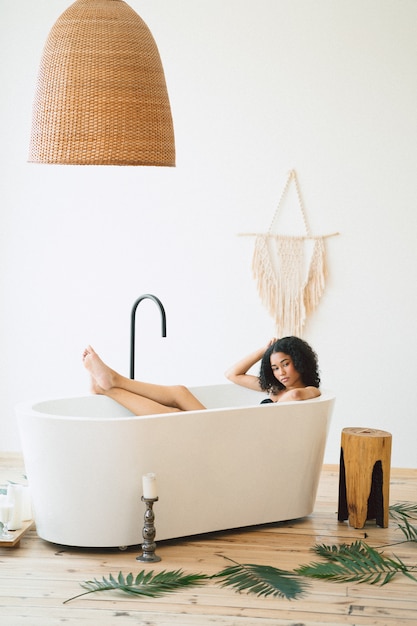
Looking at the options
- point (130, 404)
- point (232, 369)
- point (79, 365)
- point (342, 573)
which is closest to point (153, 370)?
point (79, 365)

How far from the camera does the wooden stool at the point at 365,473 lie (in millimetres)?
4254

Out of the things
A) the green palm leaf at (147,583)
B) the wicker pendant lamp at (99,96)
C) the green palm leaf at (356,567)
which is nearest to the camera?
the wicker pendant lamp at (99,96)

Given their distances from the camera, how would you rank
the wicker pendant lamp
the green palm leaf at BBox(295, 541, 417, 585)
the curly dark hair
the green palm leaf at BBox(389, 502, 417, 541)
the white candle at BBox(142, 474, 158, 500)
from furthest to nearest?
the curly dark hair → the green palm leaf at BBox(389, 502, 417, 541) → the white candle at BBox(142, 474, 158, 500) → the green palm leaf at BBox(295, 541, 417, 585) → the wicker pendant lamp

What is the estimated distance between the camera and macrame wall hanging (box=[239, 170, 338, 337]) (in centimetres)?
534

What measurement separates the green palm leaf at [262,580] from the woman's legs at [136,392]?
0.93 m

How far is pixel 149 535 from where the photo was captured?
379 centimetres

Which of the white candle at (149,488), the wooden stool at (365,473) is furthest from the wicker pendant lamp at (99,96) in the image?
the wooden stool at (365,473)

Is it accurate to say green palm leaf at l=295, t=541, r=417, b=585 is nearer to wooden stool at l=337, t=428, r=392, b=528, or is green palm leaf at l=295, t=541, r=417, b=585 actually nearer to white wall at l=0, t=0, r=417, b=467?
wooden stool at l=337, t=428, r=392, b=528

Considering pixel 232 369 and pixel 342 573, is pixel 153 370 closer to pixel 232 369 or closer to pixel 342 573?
pixel 232 369

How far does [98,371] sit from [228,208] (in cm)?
151

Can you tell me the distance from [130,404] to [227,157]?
67.9 inches

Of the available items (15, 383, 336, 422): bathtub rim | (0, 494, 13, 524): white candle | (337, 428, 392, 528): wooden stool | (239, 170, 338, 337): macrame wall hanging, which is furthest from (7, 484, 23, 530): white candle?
(239, 170, 338, 337): macrame wall hanging

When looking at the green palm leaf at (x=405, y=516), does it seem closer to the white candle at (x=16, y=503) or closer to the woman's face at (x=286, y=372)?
the woman's face at (x=286, y=372)

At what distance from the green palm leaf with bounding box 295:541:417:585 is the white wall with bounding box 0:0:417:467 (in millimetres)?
1572
